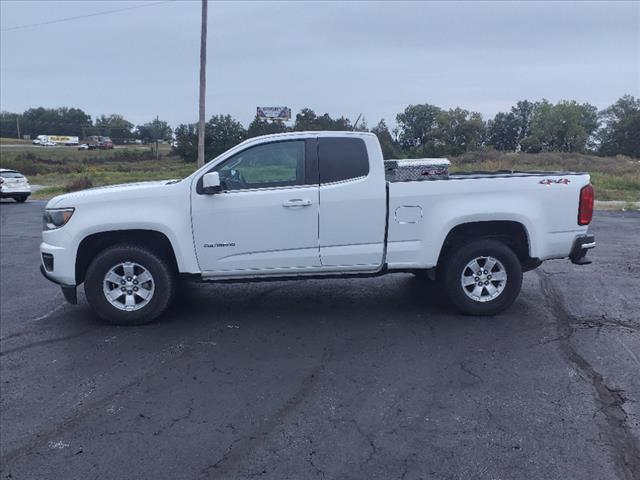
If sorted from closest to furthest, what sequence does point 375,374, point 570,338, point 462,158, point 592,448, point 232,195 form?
point 592,448 → point 375,374 → point 570,338 → point 232,195 → point 462,158

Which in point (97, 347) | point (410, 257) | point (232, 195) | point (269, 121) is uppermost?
point (269, 121)

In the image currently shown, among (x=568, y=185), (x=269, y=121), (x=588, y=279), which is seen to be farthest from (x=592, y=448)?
(x=269, y=121)

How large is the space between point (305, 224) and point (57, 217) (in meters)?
2.60

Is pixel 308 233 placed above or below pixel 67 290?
above

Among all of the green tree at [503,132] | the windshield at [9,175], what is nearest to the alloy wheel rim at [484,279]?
the green tree at [503,132]

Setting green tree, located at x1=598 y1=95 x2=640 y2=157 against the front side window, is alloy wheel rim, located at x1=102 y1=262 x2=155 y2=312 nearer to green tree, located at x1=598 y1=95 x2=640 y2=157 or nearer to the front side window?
the front side window

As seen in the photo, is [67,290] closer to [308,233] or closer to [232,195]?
[232,195]

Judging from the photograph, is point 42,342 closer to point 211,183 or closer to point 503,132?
point 211,183

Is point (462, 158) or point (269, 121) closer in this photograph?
point (462, 158)

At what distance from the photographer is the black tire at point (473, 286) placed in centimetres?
Result: 647

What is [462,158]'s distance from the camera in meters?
22.4

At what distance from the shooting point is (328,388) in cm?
477

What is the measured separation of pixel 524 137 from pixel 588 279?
108 feet

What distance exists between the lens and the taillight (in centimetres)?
649
